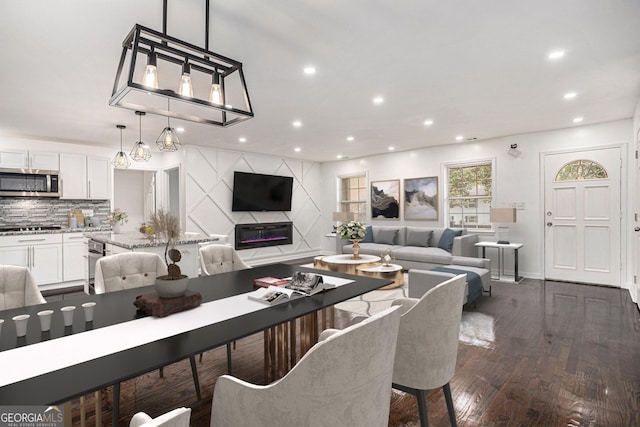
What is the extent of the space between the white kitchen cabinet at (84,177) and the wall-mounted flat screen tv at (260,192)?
2.37 m

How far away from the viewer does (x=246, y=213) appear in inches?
296

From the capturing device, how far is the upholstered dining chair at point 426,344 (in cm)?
157

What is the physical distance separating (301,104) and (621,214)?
16.0 ft

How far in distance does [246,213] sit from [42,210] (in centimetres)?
361

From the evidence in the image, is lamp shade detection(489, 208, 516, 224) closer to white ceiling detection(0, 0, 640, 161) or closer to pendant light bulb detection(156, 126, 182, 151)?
white ceiling detection(0, 0, 640, 161)

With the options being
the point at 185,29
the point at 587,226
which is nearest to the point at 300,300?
the point at 185,29

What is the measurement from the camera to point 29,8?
211cm

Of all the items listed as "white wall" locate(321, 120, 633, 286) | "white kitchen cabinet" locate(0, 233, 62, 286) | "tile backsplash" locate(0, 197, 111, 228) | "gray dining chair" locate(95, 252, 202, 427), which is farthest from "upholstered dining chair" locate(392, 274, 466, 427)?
"tile backsplash" locate(0, 197, 111, 228)

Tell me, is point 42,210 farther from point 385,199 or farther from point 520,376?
point 520,376

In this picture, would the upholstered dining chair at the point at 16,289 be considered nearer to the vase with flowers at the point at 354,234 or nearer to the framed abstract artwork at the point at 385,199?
the vase with flowers at the point at 354,234

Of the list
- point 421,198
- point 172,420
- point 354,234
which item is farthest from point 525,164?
point 172,420

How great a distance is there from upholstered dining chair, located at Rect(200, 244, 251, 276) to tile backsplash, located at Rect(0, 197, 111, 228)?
15.2 ft

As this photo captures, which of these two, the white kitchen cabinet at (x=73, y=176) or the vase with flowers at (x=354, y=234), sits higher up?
the white kitchen cabinet at (x=73, y=176)

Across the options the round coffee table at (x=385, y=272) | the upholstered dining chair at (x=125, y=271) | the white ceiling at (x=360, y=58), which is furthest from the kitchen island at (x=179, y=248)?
the round coffee table at (x=385, y=272)
